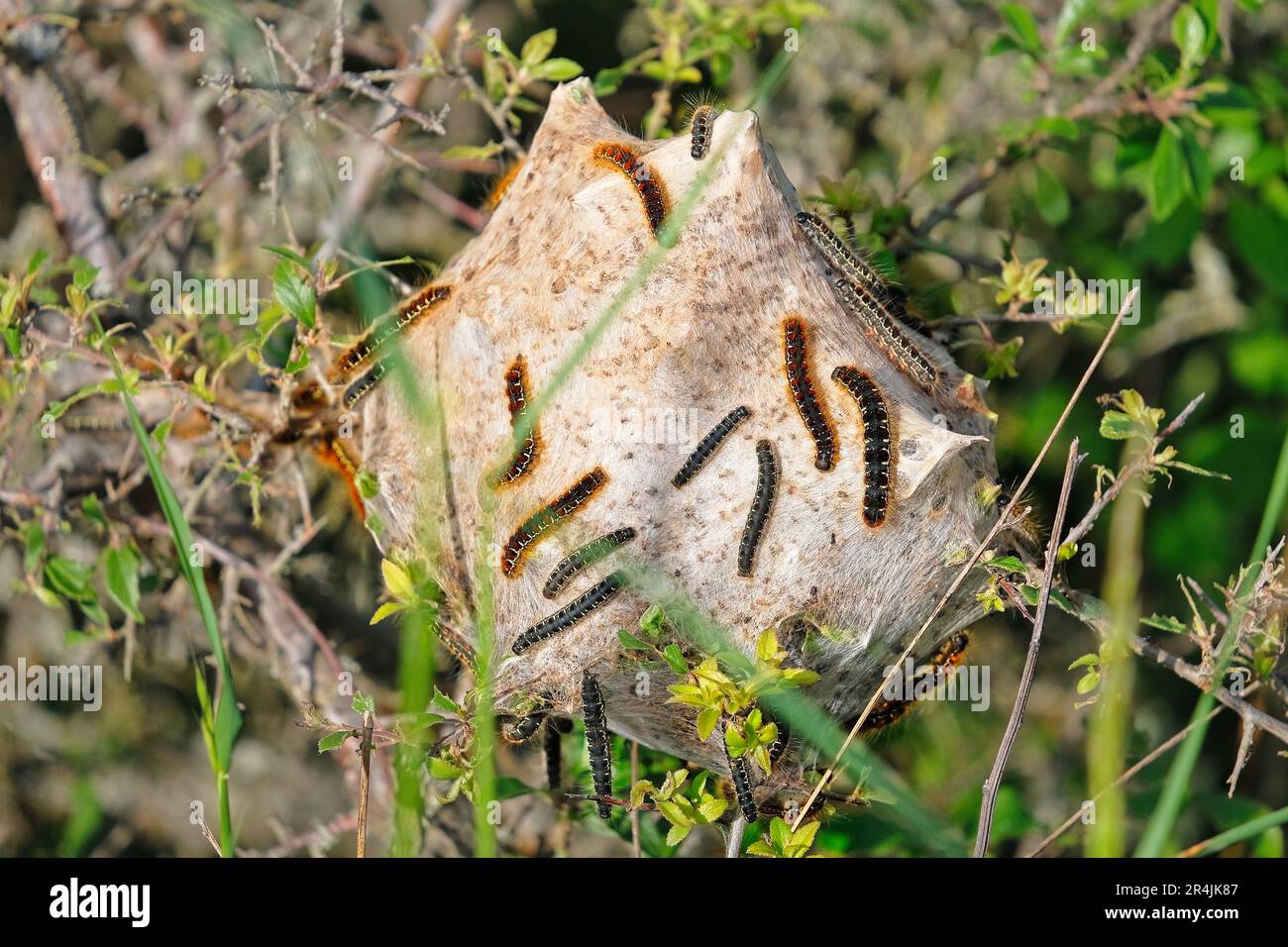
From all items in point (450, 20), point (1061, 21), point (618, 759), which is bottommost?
point (618, 759)

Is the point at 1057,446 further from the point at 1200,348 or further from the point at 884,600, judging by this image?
the point at 884,600

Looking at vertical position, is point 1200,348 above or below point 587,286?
above

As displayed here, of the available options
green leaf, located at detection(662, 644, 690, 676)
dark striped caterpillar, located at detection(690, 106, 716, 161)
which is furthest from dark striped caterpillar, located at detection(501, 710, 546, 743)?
dark striped caterpillar, located at detection(690, 106, 716, 161)

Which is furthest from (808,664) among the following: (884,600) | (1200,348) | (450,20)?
(1200,348)

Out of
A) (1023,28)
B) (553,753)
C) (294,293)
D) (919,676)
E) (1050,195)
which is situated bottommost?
(553,753)

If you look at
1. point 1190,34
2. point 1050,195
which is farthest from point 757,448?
point 1190,34

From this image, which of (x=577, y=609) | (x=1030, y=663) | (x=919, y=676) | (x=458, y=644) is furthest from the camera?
(x=919, y=676)

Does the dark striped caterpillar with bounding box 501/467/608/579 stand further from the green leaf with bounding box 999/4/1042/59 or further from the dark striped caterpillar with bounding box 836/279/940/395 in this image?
the green leaf with bounding box 999/4/1042/59

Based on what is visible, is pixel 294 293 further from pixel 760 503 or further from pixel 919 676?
pixel 919 676
